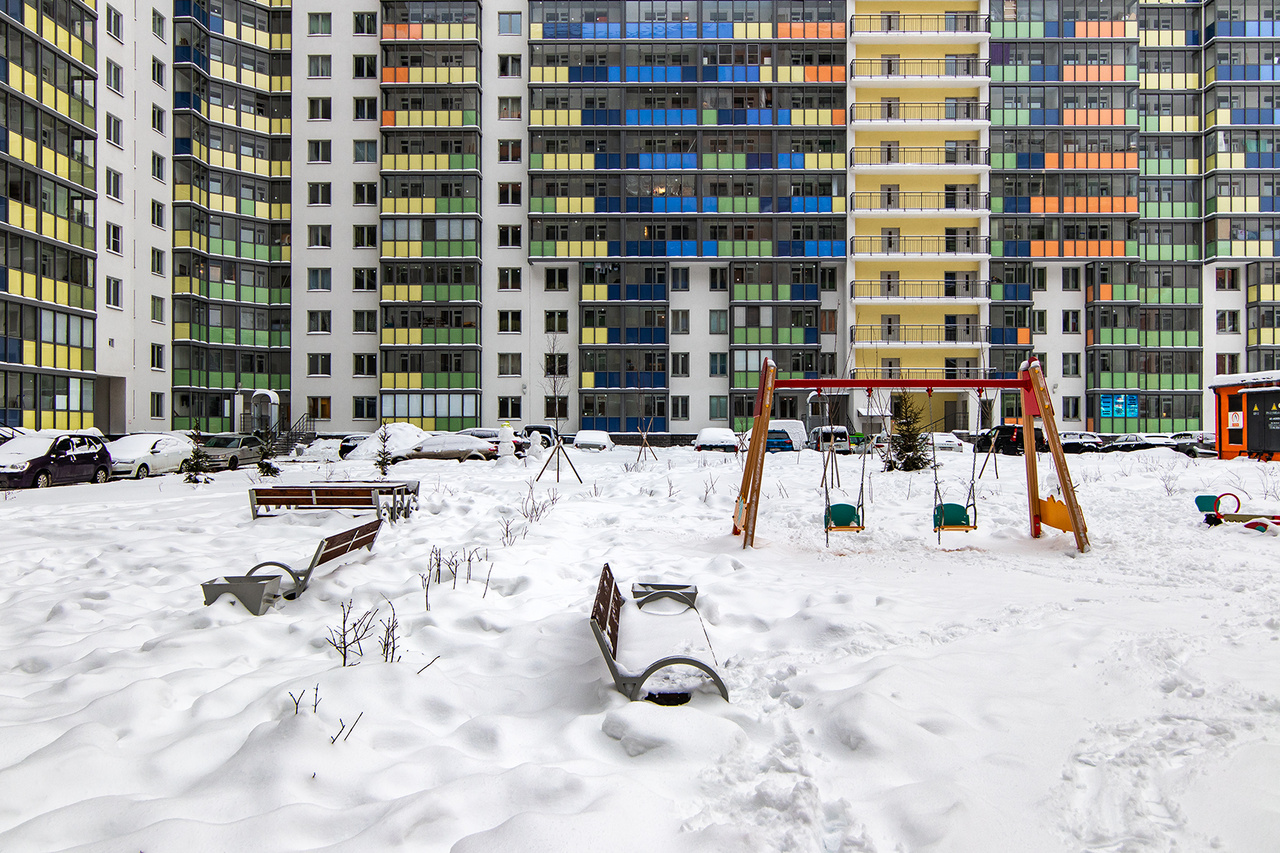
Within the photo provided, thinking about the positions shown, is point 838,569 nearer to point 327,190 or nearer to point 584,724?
point 584,724

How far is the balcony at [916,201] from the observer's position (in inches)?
1848

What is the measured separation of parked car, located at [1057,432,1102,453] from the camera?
120ft

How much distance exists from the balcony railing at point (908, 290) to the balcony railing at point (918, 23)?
624 inches

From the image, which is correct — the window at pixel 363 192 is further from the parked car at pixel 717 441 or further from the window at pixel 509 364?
the parked car at pixel 717 441

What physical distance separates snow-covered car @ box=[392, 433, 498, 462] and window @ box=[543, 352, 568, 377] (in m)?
14.8

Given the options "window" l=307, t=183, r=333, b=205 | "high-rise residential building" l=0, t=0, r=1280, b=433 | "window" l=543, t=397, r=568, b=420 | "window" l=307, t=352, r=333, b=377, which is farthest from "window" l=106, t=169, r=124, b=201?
"window" l=543, t=397, r=568, b=420

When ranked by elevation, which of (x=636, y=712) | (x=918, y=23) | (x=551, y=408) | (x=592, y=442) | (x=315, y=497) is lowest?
(x=636, y=712)

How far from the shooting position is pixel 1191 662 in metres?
4.89

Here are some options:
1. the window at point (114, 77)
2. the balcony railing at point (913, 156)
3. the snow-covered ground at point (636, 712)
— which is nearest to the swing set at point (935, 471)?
the snow-covered ground at point (636, 712)

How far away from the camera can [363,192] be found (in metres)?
48.2

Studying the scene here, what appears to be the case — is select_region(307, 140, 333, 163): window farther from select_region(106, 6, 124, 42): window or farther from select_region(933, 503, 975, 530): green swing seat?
select_region(933, 503, 975, 530): green swing seat

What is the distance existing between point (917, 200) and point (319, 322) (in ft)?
129

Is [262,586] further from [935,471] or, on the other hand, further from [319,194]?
[319,194]

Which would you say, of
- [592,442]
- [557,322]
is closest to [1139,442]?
[592,442]
